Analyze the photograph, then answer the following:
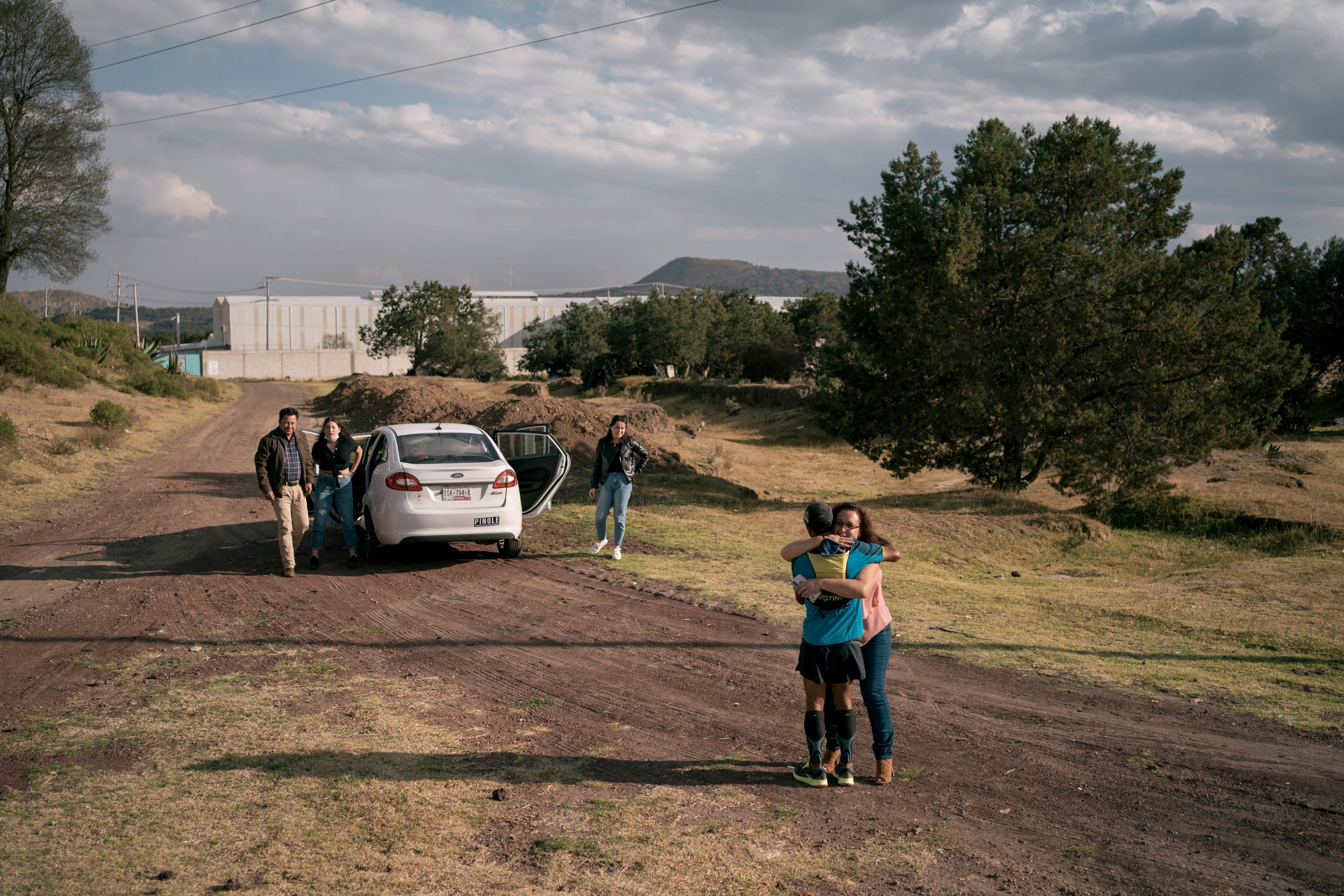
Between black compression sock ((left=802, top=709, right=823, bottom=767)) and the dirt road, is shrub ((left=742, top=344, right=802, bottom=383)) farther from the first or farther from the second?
black compression sock ((left=802, top=709, right=823, bottom=767))

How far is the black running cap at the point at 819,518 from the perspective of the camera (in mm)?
4641

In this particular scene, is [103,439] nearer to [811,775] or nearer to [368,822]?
[368,822]

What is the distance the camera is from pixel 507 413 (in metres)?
22.8

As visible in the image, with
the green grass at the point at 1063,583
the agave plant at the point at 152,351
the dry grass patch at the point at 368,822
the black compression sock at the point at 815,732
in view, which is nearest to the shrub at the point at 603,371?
the agave plant at the point at 152,351

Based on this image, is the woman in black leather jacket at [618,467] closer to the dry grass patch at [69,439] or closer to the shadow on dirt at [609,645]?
the shadow on dirt at [609,645]

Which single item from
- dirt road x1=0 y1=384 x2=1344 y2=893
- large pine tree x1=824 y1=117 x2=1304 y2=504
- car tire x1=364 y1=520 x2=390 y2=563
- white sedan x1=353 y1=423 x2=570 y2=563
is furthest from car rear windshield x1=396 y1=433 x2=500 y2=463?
large pine tree x1=824 y1=117 x2=1304 y2=504

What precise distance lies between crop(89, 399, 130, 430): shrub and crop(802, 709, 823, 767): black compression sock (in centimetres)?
2385

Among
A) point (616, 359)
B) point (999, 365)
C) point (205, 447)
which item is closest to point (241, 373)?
point (616, 359)

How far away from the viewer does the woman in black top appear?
A: 10.2 metres

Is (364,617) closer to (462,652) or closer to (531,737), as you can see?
(462,652)

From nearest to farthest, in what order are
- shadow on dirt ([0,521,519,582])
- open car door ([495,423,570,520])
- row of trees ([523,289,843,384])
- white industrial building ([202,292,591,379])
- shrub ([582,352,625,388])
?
shadow on dirt ([0,521,519,582]) → open car door ([495,423,570,520]) → row of trees ([523,289,843,384]) → shrub ([582,352,625,388]) → white industrial building ([202,292,591,379])

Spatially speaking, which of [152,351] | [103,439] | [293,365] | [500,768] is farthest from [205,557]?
[293,365]

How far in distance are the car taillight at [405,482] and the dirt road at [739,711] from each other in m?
1.04

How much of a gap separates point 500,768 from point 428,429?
21.3ft
